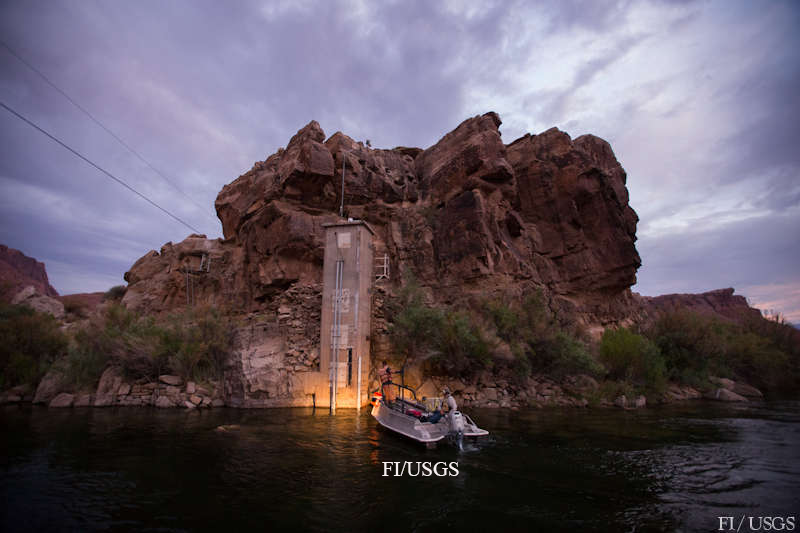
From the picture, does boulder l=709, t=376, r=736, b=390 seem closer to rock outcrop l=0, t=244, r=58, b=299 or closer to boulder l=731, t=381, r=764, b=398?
boulder l=731, t=381, r=764, b=398

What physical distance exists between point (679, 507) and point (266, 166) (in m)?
29.2

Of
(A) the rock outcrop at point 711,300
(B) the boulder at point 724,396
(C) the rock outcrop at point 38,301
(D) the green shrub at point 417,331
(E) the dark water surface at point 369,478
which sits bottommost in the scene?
(B) the boulder at point 724,396

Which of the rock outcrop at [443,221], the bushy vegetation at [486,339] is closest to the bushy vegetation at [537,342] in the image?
the bushy vegetation at [486,339]

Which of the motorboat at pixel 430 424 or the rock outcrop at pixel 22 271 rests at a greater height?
the rock outcrop at pixel 22 271

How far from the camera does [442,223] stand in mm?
24719

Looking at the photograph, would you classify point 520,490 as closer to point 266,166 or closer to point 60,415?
point 60,415

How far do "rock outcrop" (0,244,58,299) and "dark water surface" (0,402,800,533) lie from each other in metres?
39.7

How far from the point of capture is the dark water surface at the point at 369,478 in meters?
5.42

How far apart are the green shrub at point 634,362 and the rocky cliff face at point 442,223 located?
4595mm

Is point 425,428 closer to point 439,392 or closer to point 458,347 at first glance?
point 458,347

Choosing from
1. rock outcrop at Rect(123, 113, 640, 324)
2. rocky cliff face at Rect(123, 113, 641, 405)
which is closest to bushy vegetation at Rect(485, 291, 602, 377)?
rocky cliff face at Rect(123, 113, 641, 405)

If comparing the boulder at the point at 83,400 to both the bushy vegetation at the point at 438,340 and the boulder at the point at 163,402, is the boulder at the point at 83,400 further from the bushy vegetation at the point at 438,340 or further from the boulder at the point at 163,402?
the bushy vegetation at the point at 438,340

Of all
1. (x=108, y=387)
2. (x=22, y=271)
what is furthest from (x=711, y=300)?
(x=22, y=271)

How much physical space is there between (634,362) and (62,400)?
2768 cm
